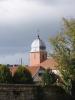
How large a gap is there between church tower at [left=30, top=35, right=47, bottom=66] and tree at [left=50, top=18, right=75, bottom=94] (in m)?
66.8

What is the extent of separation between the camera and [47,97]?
2124 inches

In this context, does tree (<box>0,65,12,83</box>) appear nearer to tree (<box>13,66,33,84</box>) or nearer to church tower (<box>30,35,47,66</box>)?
tree (<box>13,66,33,84</box>)

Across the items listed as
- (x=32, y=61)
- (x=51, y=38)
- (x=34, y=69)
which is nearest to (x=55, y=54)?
(x=51, y=38)

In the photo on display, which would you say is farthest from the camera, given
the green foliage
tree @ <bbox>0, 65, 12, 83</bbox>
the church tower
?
the church tower

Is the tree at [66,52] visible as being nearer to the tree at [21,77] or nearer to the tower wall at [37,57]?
the tree at [21,77]

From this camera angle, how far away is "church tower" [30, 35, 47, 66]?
416 feet

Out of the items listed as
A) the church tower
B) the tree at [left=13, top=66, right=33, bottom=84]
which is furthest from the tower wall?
the tree at [left=13, top=66, right=33, bottom=84]

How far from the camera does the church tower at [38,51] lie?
416ft

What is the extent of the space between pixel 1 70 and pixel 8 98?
540 centimetres

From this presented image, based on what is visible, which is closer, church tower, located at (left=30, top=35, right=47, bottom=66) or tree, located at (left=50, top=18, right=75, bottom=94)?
tree, located at (left=50, top=18, right=75, bottom=94)

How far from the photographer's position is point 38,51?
424 feet

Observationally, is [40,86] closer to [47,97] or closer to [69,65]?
[47,97]

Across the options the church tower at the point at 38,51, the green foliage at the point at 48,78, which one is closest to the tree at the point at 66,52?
the green foliage at the point at 48,78

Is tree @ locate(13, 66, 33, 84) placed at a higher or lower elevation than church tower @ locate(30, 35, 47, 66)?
lower
